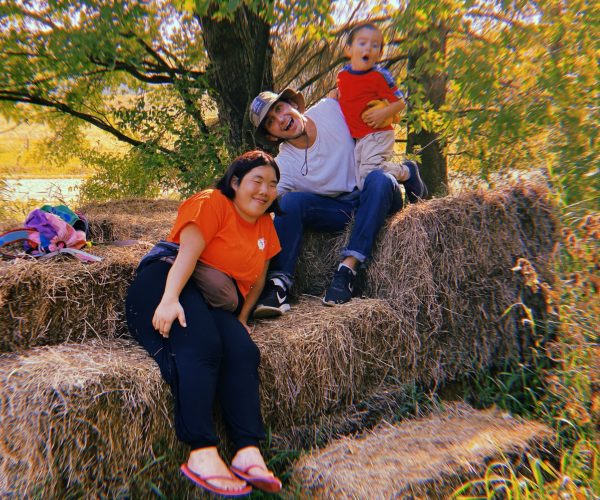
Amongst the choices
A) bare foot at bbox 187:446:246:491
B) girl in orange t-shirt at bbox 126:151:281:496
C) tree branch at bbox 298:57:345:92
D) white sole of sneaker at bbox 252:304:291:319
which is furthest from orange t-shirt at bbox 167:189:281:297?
tree branch at bbox 298:57:345:92

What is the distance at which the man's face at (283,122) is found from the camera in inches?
125

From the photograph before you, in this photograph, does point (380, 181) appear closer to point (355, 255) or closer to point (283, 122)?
point (355, 255)

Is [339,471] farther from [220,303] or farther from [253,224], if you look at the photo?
[253,224]

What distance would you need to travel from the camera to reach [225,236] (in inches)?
99.4

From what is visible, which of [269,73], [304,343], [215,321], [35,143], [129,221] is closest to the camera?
[215,321]

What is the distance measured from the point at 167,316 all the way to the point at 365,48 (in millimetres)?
A: 2016

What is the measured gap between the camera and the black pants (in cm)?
203

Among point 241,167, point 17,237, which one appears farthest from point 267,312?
point 17,237

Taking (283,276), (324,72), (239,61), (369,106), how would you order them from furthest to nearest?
(324,72), (239,61), (369,106), (283,276)

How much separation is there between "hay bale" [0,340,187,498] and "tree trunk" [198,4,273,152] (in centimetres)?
364

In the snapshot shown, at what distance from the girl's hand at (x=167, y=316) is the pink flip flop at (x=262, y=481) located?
610 mm

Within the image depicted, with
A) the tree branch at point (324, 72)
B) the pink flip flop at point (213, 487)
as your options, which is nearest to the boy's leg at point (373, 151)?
the pink flip flop at point (213, 487)

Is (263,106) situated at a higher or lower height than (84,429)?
higher

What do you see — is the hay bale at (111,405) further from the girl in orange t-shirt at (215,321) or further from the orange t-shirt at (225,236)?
the orange t-shirt at (225,236)
